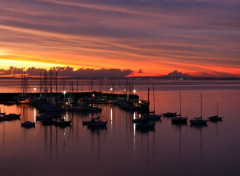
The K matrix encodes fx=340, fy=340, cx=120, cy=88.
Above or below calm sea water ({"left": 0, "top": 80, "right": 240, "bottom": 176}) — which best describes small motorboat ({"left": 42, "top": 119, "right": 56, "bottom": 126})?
above

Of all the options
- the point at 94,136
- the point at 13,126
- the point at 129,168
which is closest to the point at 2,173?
the point at 129,168

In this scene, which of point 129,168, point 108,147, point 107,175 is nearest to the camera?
point 107,175

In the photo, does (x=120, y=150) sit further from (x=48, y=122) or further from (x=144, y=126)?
(x=48, y=122)

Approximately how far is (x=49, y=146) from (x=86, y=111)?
19.0m

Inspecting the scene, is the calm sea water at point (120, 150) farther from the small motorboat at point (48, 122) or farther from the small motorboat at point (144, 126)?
the small motorboat at point (48, 122)

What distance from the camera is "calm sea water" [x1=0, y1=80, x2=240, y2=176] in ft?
65.4

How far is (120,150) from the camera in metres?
24.5

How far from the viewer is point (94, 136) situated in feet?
94.7

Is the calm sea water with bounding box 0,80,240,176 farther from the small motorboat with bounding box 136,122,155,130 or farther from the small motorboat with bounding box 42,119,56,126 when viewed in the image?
the small motorboat with bounding box 42,119,56,126

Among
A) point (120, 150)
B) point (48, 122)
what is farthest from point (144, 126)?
point (48, 122)

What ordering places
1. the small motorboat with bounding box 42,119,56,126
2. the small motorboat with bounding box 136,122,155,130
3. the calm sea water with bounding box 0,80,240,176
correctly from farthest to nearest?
the small motorboat with bounding box 42,119,56,126, the small motorboat with bounding box 136,122,155,130, the calm sea water with bounding box 0,80,240,176

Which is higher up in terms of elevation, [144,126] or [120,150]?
[144,126]

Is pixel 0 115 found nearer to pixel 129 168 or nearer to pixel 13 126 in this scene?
pixel 13 126

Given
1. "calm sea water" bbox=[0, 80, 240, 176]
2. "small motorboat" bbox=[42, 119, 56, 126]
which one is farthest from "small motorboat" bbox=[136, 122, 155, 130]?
"small motorboat" bbox=[42, 119, 56, 126]
